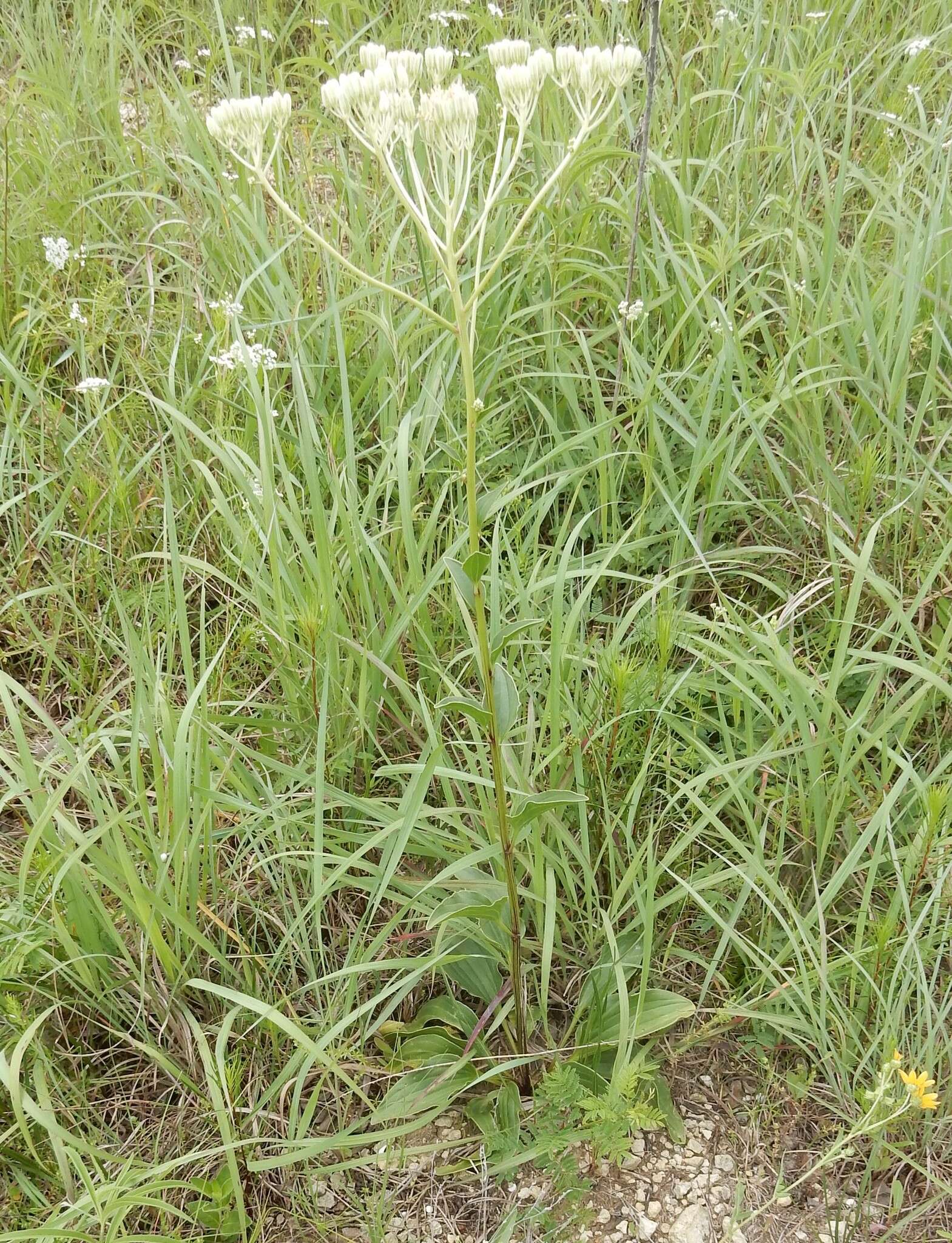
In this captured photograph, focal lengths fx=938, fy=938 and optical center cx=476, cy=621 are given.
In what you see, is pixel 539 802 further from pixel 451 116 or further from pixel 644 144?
pixel 644 144

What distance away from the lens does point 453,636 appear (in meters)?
2.00

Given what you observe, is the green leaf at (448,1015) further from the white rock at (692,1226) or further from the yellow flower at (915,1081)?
the yellow flower at (915,1081)

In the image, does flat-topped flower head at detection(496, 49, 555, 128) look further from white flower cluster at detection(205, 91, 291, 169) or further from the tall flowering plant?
white flower cluster at detection(205, 91, 291, 169)

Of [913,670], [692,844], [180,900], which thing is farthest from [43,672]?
[913,670]

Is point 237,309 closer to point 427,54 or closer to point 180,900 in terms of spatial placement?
point 427,54

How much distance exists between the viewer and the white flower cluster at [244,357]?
79.7 inches

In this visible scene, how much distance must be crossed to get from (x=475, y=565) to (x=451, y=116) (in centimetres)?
57

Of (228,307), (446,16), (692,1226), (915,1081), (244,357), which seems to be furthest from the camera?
(446,16)

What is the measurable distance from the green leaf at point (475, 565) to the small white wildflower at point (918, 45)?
2611mm

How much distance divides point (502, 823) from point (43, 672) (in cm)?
119

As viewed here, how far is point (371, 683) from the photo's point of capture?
1854 mm

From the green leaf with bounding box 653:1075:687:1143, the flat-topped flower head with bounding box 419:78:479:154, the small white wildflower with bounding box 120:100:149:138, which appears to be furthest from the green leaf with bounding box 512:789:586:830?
the small white wildflower with bounding box 120:100:149:138

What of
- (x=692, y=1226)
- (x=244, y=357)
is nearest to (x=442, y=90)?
(x=244, y=357)

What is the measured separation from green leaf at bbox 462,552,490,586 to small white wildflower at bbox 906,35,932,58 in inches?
103
